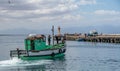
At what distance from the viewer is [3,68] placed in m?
41.1

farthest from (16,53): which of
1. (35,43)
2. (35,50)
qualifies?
(35,43)

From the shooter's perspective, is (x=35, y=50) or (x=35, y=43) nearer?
(x=35, y=50)

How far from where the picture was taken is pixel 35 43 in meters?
52.8

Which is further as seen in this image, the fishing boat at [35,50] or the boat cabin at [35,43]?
the boat cabin at [35,43]

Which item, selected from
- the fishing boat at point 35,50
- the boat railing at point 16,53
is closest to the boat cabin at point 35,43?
the fishing boat at point 35,50

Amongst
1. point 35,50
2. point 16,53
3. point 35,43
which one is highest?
point 35,43

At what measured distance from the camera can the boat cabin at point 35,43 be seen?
171ft

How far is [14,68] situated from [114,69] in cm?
1116

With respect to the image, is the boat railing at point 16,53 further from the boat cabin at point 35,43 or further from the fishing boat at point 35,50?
the boat cabin at point 35,43

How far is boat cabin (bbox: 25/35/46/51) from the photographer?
171 ft

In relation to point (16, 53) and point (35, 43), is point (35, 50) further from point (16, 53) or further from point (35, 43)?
point (16, 53)

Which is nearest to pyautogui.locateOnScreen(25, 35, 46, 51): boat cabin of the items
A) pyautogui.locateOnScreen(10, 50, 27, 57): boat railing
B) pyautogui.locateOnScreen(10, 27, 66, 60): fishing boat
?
pyautogui.locateOnScreen(10, 27, 66, 60): fishing boat

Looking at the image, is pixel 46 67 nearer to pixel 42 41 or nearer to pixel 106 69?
pixel 106 69

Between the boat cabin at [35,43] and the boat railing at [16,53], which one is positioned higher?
the boat cabin at [35,43]
